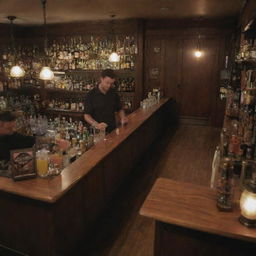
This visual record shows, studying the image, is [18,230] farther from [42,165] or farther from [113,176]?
[113,176]

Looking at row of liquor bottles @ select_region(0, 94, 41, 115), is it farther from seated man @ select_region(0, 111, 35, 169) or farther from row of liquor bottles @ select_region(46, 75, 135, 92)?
seated man @ select_region(0, 111, 35, 169)

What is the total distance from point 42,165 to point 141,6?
12.9 ft

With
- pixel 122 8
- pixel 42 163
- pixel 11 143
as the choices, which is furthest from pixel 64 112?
pixel 42 163

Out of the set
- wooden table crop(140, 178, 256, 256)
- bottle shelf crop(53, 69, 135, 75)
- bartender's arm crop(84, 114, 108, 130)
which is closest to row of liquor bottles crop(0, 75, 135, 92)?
bottle shelf crop(53, 69, 135, 75)

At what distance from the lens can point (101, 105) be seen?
13.3ft

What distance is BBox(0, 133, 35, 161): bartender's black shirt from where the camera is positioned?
8.62 ft

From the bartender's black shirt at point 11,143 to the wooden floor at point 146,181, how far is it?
119cm

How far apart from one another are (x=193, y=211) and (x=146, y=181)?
2427mm

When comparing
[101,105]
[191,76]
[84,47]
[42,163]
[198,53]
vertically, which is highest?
[84,47]

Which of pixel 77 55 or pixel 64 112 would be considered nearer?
pixel 77 55

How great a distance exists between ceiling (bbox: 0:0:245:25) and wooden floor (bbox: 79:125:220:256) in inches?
110

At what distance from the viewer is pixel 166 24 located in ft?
22.1

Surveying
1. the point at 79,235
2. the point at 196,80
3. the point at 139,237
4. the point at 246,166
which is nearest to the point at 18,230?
the point at 79,235

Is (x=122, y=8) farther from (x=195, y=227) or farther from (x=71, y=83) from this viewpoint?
(x=195, y=227)
